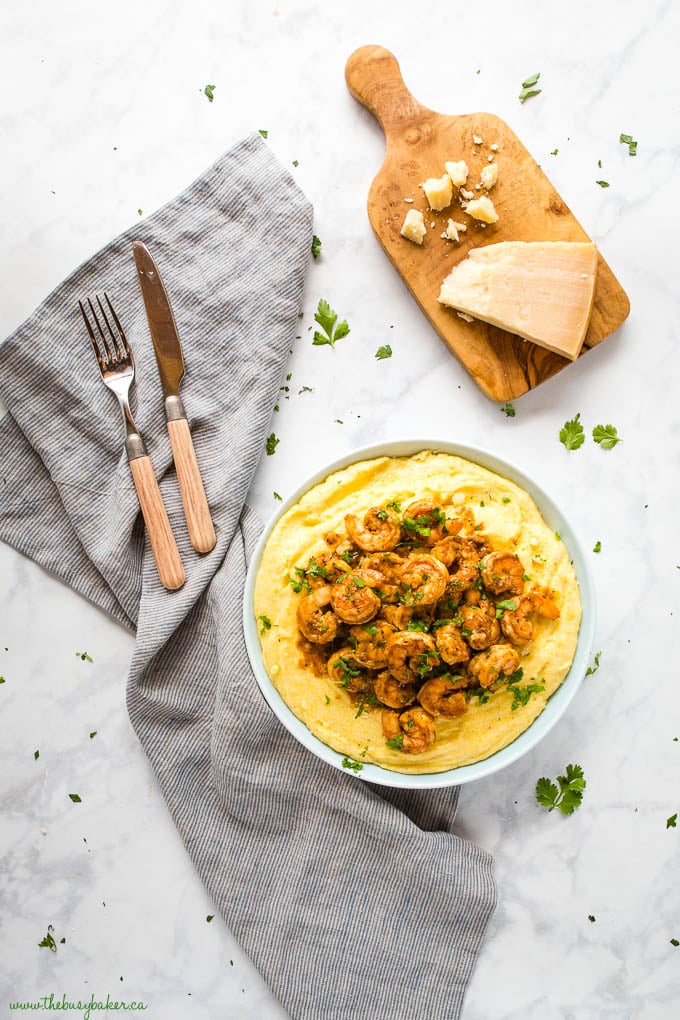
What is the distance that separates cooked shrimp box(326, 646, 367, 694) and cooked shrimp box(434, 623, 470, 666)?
36 centimetres

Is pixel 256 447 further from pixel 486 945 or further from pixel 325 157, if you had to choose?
pixel 486 945

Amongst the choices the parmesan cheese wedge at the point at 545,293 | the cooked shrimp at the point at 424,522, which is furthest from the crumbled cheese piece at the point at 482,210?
the cooked shrimp at the point at 424,522

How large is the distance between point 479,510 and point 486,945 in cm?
231

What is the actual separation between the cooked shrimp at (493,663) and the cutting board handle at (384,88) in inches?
101

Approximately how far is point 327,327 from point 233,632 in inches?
62.8

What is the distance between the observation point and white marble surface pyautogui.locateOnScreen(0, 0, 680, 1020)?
3996mm

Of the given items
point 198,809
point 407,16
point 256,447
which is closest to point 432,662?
point 256,447

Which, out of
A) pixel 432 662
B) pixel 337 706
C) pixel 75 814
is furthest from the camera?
pixel 75 814

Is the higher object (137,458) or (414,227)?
(414,227)

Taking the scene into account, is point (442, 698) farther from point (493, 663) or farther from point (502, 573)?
point (502, 573)

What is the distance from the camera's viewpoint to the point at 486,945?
398cm

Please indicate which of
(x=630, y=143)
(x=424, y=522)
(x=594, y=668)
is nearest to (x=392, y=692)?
(x=424, y=522)

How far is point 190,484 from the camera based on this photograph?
378 cm

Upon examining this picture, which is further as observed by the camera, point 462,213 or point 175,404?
point 462,213
